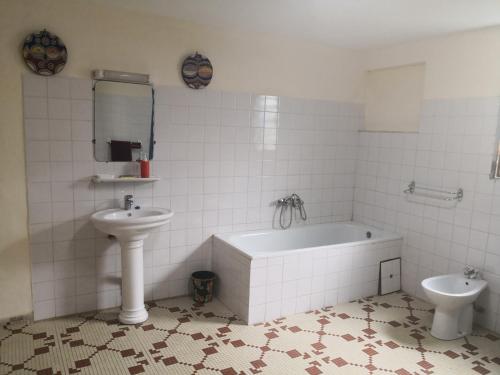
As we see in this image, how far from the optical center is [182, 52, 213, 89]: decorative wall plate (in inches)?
138

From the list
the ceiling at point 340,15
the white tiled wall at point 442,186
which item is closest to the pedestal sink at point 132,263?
the ceiling at point 340,15

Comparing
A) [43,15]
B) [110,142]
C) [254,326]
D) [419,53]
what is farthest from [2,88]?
[419,53]

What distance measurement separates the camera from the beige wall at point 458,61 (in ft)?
11.0

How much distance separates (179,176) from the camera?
12.0 ft

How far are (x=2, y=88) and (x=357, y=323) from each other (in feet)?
10.9

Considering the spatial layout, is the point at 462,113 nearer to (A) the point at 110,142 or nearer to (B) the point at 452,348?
(B) the point at 452,348

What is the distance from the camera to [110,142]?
10.9ft

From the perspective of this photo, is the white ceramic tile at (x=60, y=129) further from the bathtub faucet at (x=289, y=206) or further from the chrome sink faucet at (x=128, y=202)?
the bathtub faucet at (x=289, y=206)

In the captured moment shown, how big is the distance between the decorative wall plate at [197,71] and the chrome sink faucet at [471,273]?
2.77 metres

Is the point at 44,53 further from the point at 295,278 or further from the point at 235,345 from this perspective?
the point at 295,278

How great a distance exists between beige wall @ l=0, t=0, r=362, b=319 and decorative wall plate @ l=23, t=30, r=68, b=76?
6 centimetres

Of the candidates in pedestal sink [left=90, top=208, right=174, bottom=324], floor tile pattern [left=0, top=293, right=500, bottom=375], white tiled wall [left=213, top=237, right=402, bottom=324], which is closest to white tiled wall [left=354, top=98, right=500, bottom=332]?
white tiled wall [left=213, top=237, right=402, bottom=324]

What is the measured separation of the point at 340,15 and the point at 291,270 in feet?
6.94

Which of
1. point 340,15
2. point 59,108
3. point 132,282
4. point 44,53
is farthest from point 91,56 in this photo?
point 340,15
